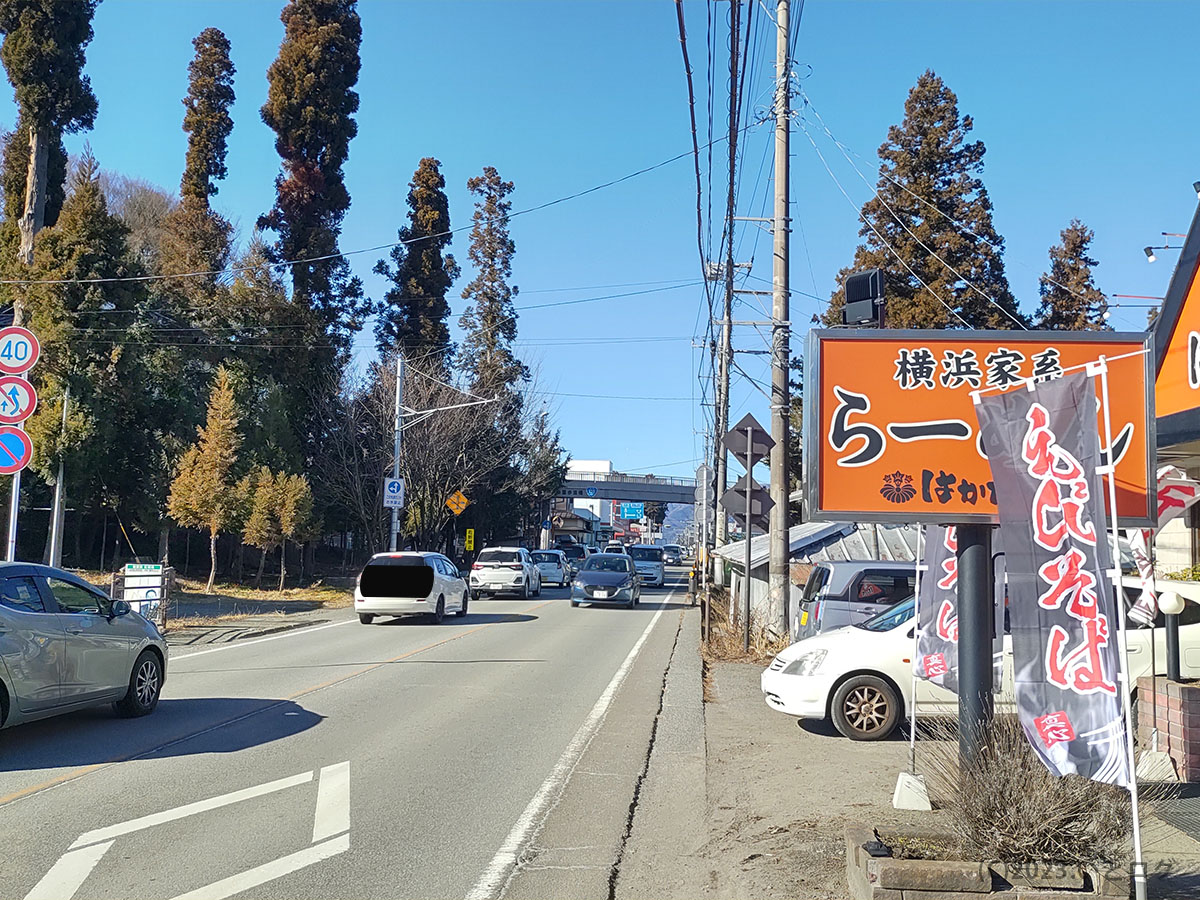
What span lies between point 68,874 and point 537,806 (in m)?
3.03

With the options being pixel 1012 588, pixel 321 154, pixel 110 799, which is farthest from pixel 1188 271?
pixel 321 154

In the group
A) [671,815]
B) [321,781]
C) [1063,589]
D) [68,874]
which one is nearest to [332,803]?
[321,781]

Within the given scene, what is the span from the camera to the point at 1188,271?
917 centimetres

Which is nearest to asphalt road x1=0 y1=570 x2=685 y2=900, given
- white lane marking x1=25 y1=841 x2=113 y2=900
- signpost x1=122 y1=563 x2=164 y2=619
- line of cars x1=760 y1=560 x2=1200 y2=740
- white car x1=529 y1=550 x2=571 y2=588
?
white lane marking x1=25 y1=841 x2=113 y2=900

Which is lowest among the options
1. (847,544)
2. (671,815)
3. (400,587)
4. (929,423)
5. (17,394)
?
(671,815)

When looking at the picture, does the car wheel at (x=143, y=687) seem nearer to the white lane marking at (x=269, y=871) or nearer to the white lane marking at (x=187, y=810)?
the white lane marking at (x=187, y=810)

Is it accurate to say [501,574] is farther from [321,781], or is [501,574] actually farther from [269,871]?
[269,871]

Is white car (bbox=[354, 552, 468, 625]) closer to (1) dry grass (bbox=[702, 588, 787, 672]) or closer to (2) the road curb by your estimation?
(1) dry grass (bbox=[702, 588, 787, 672])

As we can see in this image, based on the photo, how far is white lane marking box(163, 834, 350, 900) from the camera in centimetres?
528

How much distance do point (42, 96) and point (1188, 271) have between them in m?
30.9

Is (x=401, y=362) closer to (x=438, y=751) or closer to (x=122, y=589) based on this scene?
(x=122, y=589)

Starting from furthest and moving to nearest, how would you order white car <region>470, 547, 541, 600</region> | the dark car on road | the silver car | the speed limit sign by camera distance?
white car <region>470, 547, 541, 600</region>
the dark car on road
the speed limit sign
the silver car

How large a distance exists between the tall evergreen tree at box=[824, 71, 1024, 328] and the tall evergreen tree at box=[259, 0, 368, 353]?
900 inches

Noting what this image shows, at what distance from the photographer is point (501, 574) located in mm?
32125
